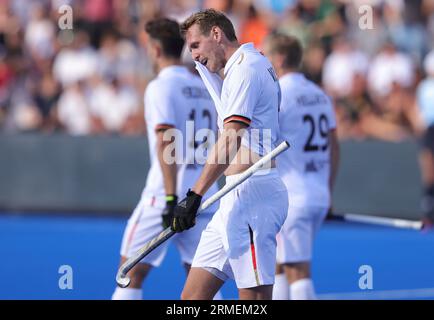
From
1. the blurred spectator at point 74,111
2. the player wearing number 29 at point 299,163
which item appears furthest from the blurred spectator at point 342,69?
the player wearing number 29 at point 299,163

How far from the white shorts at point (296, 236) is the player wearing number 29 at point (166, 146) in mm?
639

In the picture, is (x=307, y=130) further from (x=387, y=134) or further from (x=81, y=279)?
(x=387, y=134)

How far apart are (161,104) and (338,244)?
537 cm

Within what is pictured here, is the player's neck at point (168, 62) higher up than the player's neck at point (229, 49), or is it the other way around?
the player's neck at point (168, 62)

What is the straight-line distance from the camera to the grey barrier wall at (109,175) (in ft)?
46.2

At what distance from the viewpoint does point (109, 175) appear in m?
14.8

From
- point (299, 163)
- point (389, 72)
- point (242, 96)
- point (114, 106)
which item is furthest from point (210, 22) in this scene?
point (114, 106)

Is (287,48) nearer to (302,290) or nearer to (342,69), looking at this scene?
(302,290)

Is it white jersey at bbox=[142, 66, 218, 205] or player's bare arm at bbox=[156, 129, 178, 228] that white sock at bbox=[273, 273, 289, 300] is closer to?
white jersey at bbox=[142, 66, 218, 205]

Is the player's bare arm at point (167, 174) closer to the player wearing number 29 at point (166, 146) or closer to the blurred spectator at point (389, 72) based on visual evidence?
the player wearing number 29 at point (166, 146)

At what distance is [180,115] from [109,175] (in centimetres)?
693

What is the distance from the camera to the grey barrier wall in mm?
14086

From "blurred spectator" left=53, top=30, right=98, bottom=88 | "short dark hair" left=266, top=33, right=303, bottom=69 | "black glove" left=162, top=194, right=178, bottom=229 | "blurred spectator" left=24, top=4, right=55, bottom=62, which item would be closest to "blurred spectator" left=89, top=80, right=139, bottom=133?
"blurred spectator" left=53, top=30, right=98, bottom=88
